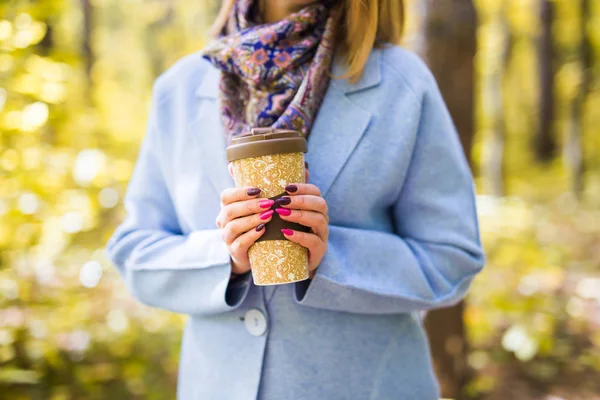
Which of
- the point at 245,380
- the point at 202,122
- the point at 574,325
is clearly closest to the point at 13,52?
the point at 202,122

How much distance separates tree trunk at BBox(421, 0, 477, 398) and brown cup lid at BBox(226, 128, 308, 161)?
2.34 metres

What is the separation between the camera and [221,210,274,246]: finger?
113 centimetres

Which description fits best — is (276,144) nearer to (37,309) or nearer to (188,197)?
(188,197)

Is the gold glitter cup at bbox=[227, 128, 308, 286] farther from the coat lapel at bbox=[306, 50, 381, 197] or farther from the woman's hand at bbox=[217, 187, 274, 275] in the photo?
the coat lapel at bbox=[306, 50, 381, 197]

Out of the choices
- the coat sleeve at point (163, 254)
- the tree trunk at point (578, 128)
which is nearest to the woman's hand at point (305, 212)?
the coat sleeve at point (163, 254)

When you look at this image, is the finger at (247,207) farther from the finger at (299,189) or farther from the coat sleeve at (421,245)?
the coat sleeve at (421,245)

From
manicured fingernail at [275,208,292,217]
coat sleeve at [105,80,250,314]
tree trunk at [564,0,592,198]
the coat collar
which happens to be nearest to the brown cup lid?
manicured fingernail at [275,208,292,217]

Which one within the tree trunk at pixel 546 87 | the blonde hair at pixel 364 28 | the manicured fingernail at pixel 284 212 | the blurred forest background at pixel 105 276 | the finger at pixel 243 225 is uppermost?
the blonde hair at pixel 364 28

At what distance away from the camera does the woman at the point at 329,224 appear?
57.2 inches

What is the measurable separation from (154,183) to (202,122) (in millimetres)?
255

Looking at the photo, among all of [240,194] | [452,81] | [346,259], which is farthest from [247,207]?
[452,81]

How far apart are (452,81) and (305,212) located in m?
2.41

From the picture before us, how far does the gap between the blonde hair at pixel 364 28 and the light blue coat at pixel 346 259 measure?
51 mm

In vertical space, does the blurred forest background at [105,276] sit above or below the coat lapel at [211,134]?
below
